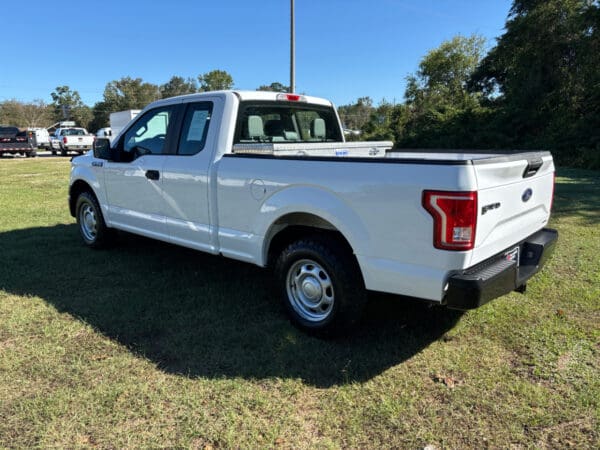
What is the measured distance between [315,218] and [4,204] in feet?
29.3

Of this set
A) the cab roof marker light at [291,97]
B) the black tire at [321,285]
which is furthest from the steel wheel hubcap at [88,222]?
the black tire at [321,285]

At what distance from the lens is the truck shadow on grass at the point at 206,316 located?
3.28 metres

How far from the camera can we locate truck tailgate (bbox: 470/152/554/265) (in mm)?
2754

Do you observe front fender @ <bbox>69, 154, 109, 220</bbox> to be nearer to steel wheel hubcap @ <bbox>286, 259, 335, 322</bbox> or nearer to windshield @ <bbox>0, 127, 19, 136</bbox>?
steel wheel hubcap @ <bbox>286, 259, 335, 322</bbox>

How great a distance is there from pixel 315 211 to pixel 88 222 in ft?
13.7

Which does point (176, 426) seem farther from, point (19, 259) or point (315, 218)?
point (19, 259)

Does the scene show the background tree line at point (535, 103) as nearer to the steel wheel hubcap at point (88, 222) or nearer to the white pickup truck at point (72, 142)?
the steel wheel hubcap at point (88, 222)

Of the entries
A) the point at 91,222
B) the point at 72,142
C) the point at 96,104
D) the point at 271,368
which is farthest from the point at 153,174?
the point at 96,104

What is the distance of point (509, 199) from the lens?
3.04 metres

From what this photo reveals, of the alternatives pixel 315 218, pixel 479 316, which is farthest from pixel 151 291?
pixel 479 316

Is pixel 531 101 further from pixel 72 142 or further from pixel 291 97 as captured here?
pixel 72 142

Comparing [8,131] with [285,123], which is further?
[8,131]

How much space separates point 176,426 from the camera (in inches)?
104

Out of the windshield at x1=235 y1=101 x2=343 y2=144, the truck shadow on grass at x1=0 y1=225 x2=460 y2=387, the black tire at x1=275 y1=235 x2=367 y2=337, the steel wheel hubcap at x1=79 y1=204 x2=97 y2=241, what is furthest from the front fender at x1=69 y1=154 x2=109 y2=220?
the black tire at x1=275 y1=235 x2=367 y2=337
